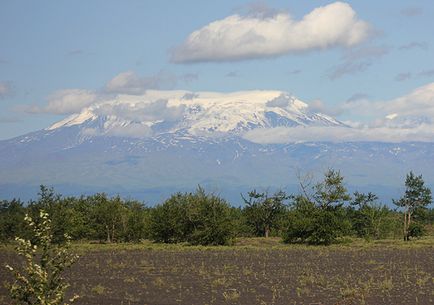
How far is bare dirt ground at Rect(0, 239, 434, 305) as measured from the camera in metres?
28.3

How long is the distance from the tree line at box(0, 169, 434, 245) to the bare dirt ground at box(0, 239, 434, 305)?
13450 mm

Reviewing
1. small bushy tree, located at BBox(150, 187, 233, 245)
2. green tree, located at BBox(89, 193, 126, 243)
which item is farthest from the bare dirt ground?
green tree, located at BBox(89, 193, 126, 243)

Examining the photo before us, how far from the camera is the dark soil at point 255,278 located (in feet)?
92.9

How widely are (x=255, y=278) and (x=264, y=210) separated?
56.5 metres

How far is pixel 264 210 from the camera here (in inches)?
3627

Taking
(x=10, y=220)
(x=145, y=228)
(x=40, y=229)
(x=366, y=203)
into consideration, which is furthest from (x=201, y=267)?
(x=366, y=203)

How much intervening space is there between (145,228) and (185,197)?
6.34 m

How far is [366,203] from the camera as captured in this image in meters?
93.6

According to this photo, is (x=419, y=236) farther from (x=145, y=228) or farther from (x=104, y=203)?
(x=104, y=203)

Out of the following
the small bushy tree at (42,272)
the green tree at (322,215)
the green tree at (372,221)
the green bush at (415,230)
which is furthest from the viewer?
the green tree at (372,221)

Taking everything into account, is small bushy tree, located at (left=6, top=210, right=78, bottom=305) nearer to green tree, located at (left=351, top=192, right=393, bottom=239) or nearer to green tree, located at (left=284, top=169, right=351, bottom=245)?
green tree, located at (left=284, top=169, right=351, bottom=245)

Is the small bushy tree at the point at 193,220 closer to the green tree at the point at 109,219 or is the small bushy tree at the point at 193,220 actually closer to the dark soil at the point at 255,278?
the green tree at the point at 109,219

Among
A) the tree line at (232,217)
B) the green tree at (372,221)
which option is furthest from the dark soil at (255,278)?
the green tree at (372,221)

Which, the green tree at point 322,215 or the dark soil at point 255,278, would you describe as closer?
the dark soil at point 255,278
